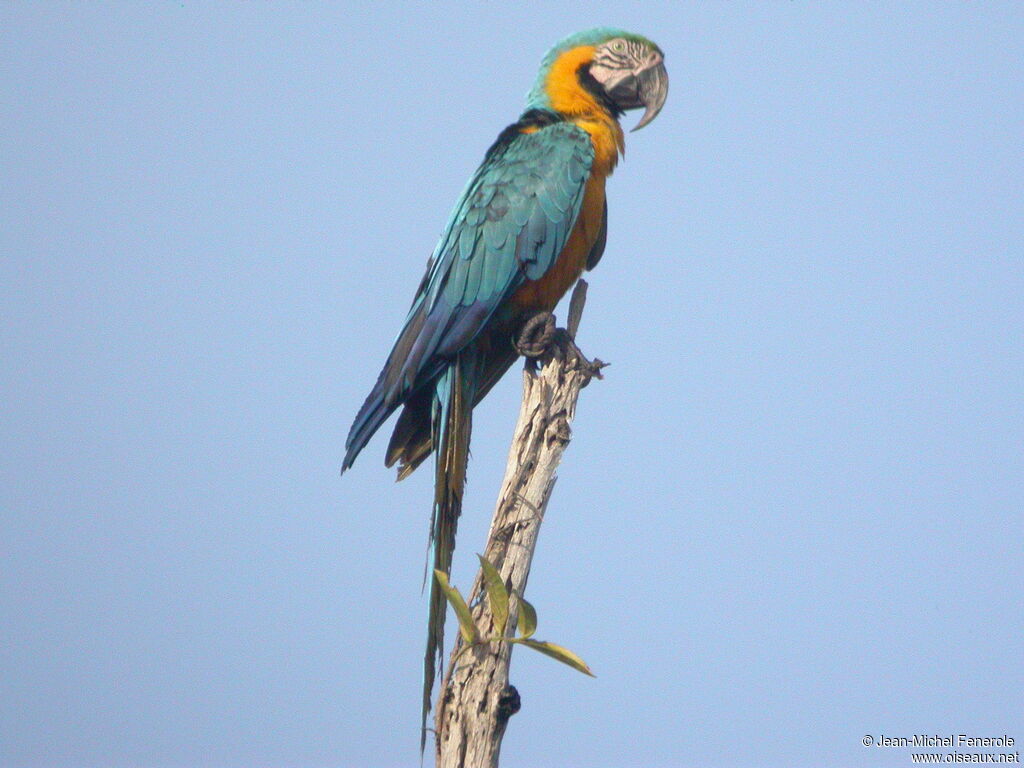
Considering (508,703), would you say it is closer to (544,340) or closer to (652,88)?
(544,340)

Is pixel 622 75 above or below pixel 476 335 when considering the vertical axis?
above

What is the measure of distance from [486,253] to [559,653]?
185 cm

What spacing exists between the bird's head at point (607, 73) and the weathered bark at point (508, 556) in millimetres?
1627

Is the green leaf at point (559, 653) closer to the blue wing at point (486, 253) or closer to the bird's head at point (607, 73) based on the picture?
the blue wing at point (486, 253)

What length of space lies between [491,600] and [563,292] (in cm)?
179

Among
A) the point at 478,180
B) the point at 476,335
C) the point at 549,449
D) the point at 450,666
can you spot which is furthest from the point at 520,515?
the point at 478,180

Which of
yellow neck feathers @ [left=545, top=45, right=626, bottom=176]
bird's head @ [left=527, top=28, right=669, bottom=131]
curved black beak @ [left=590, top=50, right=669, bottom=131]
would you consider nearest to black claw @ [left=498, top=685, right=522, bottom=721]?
yellow neck feathers @ [left=545, top=45, right=626, bottom=176]

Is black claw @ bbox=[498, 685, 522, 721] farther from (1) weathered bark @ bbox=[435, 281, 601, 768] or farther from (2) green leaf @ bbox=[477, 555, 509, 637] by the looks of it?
(2) green leaf @ bbox=[477, 555, 509, 637]

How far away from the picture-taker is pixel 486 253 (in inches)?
161

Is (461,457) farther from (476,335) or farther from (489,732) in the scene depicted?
(489,732)

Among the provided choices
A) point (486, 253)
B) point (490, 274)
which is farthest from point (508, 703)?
point (486, 253)

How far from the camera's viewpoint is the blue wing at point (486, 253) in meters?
3.89

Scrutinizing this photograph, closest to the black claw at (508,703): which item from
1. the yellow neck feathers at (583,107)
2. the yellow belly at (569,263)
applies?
the yellow belly at (569,263)

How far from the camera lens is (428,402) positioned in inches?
161
